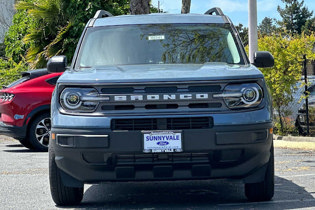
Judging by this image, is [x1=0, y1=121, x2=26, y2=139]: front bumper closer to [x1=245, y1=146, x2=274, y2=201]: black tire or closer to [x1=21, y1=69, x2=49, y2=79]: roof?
[x1=21, y1=69, x2=49, y2=79]: roof

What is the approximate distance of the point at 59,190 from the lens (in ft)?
20.4

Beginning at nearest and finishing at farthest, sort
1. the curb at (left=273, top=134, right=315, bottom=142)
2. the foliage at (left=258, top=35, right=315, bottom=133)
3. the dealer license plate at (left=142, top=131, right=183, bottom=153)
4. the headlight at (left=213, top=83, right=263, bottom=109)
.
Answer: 1. the dealer license plate at (left=142, top=131, right=183, bottom=153)
2. the headlight at (left=213, top=83, right=263, bottom=109)
3. the curb at (left=273, top=134, right=315, bottom=142)
4. the foliage at (left=258, top=35, right=315, bottom=133)

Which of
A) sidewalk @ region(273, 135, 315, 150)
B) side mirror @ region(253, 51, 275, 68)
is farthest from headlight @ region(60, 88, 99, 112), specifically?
sidewalk @ region(273, 135, 315, 150)

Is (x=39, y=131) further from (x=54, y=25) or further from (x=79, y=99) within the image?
(x=54, y=25)

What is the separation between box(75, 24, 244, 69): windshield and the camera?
6.83 meters

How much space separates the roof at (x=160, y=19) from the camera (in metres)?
7.30

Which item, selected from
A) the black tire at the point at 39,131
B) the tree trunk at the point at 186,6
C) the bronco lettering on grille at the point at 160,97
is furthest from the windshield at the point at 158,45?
Result: the tree trunk at the point at 186,6

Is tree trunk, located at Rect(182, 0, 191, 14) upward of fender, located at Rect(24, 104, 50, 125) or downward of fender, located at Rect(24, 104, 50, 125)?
upward

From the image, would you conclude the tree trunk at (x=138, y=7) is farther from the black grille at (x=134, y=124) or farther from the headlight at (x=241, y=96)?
the black grille at (x=134, y=124)

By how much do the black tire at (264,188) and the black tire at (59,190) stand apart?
1.64m

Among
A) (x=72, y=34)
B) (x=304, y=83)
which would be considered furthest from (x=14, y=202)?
(x=72, y=34)

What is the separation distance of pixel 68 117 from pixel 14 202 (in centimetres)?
139

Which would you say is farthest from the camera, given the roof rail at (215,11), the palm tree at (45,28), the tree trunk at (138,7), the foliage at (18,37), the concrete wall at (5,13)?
the concrete wall at (5,13)

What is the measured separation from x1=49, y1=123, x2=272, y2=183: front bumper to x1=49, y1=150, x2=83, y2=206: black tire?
295 mm
